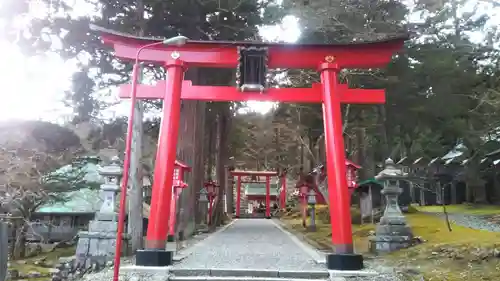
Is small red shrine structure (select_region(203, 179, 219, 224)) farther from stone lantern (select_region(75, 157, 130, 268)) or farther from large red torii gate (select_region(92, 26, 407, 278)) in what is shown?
large red torii gate (select_region(92, 26, 407, 278))

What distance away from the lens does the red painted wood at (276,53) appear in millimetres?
10336

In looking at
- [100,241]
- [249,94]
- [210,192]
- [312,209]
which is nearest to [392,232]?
[249,94]

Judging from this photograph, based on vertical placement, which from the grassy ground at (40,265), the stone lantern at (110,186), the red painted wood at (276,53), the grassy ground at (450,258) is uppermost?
the red painted wood at (276,53)

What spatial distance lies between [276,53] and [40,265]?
12.0m

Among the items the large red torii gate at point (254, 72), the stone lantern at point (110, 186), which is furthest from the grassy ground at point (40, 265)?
the large red torii gate at point (254, 72)

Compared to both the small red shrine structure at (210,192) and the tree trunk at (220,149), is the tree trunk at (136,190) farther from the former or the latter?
the tree trunk at (220,149)

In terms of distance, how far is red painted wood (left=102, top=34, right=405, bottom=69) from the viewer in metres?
10.3

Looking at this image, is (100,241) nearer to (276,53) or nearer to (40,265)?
(40,265)

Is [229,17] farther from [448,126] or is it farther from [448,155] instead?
[448,155]

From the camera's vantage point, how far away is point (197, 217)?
20.6 m

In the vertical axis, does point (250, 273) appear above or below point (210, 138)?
below

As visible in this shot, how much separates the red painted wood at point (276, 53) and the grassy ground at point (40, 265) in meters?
8.05

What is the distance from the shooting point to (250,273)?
8336 millimetres

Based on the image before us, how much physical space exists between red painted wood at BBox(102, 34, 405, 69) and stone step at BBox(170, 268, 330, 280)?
511 centimetres
